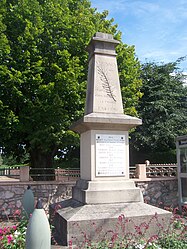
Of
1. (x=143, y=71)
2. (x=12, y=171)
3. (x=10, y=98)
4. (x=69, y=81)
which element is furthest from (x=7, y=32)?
(x=143, y=71)

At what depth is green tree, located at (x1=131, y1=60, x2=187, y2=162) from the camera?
20.1 meters

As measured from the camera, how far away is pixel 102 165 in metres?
5.72

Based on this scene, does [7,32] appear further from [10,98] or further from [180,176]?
[180,176]

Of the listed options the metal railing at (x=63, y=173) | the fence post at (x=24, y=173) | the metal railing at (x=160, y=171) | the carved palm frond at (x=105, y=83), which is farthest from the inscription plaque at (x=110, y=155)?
the metal railing at (x=160, y=171)

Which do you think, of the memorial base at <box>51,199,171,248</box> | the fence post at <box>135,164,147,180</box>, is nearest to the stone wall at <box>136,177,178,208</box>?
the fence post at <box>135,164,147,180</box>

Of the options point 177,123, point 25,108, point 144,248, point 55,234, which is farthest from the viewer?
point 177,123

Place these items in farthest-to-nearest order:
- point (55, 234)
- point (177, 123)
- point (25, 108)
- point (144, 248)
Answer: point (177, 123) → point (25, 108) → point (55, 234) → point (144, 248)

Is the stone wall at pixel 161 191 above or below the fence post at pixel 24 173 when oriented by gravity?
below

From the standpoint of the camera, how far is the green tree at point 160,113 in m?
20.1

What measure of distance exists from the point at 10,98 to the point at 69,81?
2867mm

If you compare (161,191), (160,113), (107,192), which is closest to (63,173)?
(161,191)

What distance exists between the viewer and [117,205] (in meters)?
5.49

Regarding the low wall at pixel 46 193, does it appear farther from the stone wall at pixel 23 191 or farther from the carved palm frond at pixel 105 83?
the carved palm frond at pixel 105 83

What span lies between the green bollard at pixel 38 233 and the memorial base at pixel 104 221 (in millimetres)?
1022
